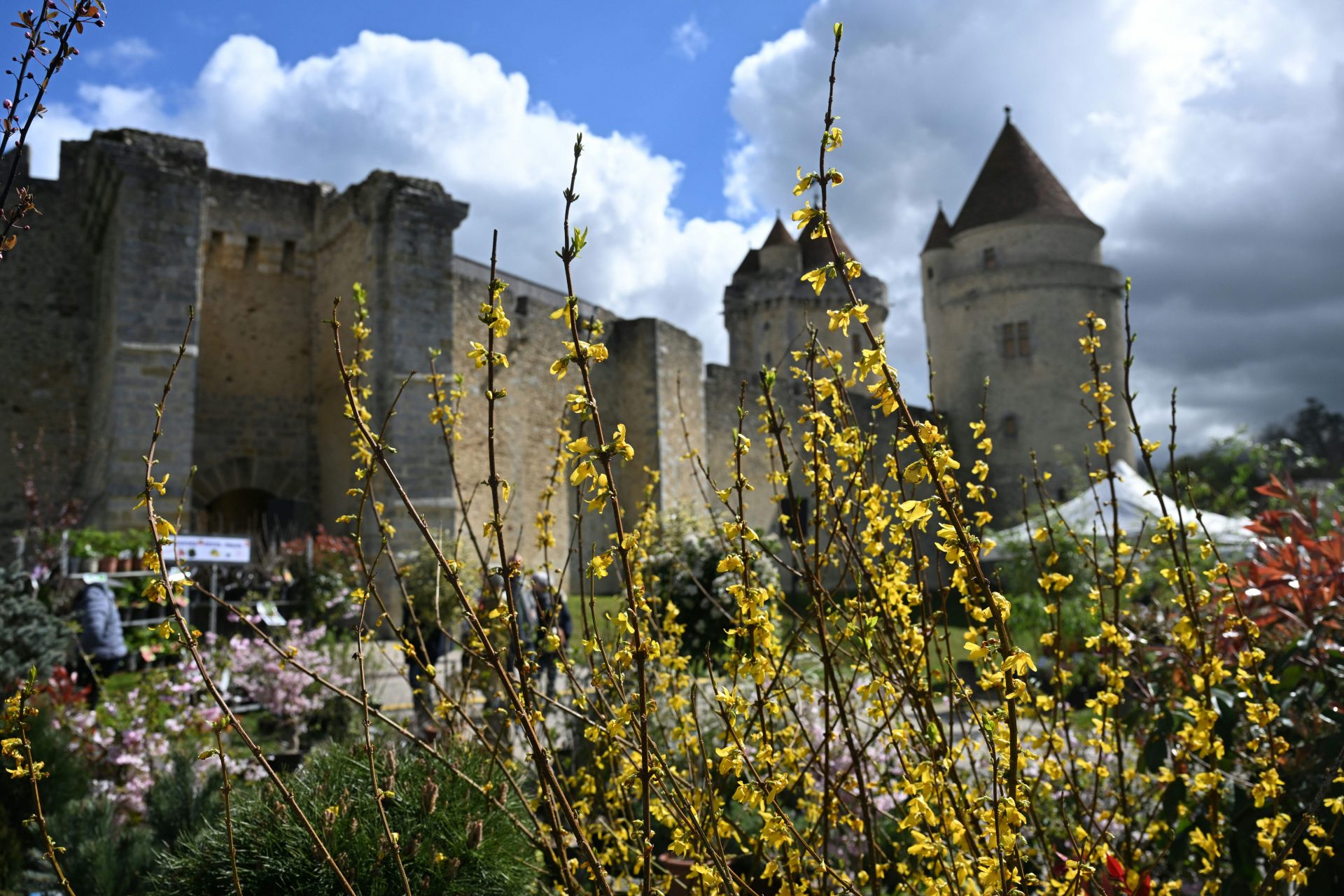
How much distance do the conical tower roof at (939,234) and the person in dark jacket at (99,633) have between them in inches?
941

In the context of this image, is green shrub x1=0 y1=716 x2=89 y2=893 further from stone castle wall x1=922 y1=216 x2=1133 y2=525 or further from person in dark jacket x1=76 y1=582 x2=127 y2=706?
stone castle wall x1=922 y1=216 x2=1133 y2=525

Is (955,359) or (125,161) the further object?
(955,359)

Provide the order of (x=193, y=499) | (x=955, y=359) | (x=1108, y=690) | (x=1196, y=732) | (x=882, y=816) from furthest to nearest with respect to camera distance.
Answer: (x=955, y=359)
(x=193, y=499)
(x=882, y=816)
(x=1108, y=690)
(x=1196, y=732)

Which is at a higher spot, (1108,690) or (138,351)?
(138,351)

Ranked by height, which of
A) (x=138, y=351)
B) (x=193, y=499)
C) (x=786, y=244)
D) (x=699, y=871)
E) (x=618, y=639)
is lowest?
(x=699, y=871)

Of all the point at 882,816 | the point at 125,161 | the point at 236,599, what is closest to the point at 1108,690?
the point at 882,816

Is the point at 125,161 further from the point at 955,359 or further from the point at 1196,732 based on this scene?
the point at 955,359

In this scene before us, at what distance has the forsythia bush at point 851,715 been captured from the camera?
145cm

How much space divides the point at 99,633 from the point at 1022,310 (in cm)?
2306

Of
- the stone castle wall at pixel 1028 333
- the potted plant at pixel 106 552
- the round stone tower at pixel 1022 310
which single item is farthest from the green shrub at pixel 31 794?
the round stone tower at pixel 1022 310

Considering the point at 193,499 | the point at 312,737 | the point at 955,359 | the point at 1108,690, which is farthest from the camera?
the point at 955,359

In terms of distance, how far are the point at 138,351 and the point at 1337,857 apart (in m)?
10.7

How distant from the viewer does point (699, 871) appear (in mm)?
1575

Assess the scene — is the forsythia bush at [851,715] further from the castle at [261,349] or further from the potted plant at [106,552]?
the potted plant at [106,552]
